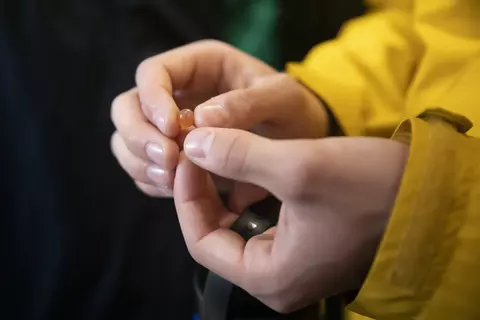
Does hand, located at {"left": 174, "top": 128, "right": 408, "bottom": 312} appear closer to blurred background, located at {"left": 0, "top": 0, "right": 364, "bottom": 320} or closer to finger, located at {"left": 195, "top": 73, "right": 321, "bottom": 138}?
finger, located at {"left": 195, "top": 73, "right": 321, "bottom": 138}

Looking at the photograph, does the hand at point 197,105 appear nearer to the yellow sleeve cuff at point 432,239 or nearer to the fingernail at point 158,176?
the fingernail at point 158,176

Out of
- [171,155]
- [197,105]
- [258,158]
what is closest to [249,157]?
[258,158]

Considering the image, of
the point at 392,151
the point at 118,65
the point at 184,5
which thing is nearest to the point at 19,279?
the point at 118,65

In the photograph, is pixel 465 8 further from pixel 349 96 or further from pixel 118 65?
pixel 118 65

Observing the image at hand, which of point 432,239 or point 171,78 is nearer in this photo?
point 432,239

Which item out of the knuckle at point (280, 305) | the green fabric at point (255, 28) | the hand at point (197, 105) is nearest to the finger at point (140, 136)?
the hand at point (197, 105)

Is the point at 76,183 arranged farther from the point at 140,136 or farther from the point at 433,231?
the point at 433,231

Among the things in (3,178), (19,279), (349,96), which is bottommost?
(19,279)
